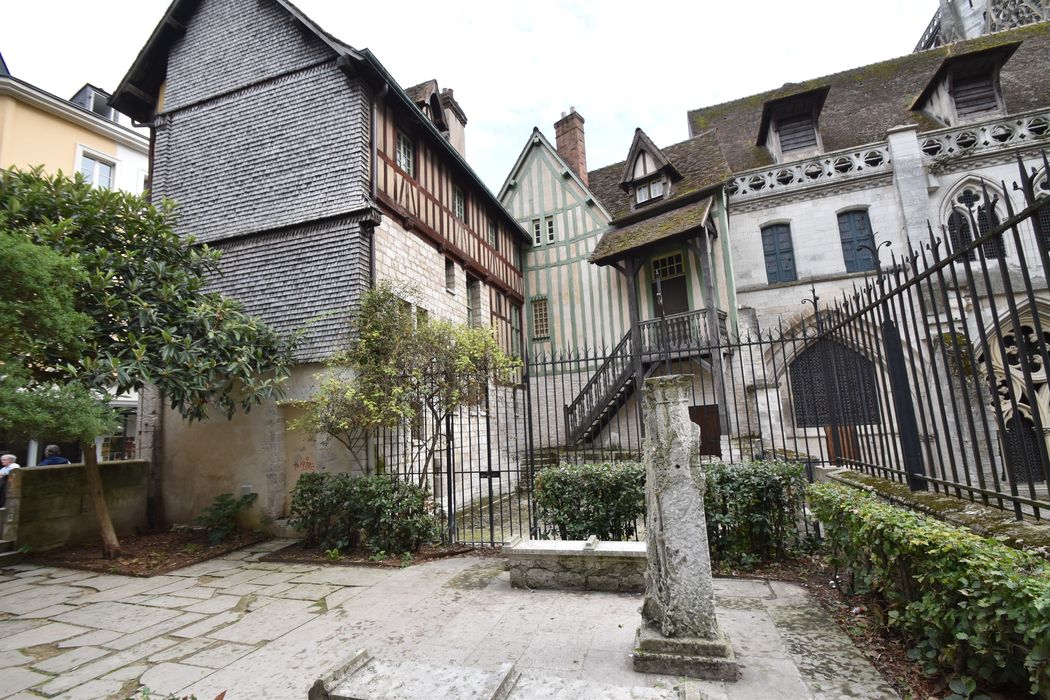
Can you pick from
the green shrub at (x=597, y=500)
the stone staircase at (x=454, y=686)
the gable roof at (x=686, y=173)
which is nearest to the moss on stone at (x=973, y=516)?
the stone staircase at (x=454, y=686)

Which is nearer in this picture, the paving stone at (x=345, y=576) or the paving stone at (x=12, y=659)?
the paving stone at (x=12, y=659)

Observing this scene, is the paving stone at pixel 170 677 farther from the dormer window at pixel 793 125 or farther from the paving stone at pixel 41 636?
the dormer window at pixel 793 125

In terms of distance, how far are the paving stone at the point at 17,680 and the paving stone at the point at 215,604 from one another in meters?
1.31

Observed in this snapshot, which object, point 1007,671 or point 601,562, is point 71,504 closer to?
point 601,562

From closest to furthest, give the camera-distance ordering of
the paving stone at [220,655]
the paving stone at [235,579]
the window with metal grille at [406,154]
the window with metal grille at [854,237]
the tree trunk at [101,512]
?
the paving stone at [220,655] < the paving stone at [235,579] < the tree trunk at [101,512] < the window with metal grille at [406,154] < the window with metal grille at [854,237]

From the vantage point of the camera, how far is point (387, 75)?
9211 millimetres

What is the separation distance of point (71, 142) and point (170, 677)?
55.6ft

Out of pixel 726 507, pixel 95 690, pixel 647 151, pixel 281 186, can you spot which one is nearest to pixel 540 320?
pixel 647 151

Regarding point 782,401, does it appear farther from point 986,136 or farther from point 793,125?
point 986,136

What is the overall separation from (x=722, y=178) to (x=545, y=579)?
11404mm

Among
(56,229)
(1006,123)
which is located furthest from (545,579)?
(1006,123)

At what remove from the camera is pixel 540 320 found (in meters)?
15.6

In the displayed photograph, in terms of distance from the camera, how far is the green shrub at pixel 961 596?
6.86 feet

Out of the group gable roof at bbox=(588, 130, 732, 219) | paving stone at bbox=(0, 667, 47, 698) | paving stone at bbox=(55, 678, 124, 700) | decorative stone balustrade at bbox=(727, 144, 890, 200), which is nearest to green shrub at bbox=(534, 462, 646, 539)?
paving stone at bbox=(55, 678, 124, 700)
